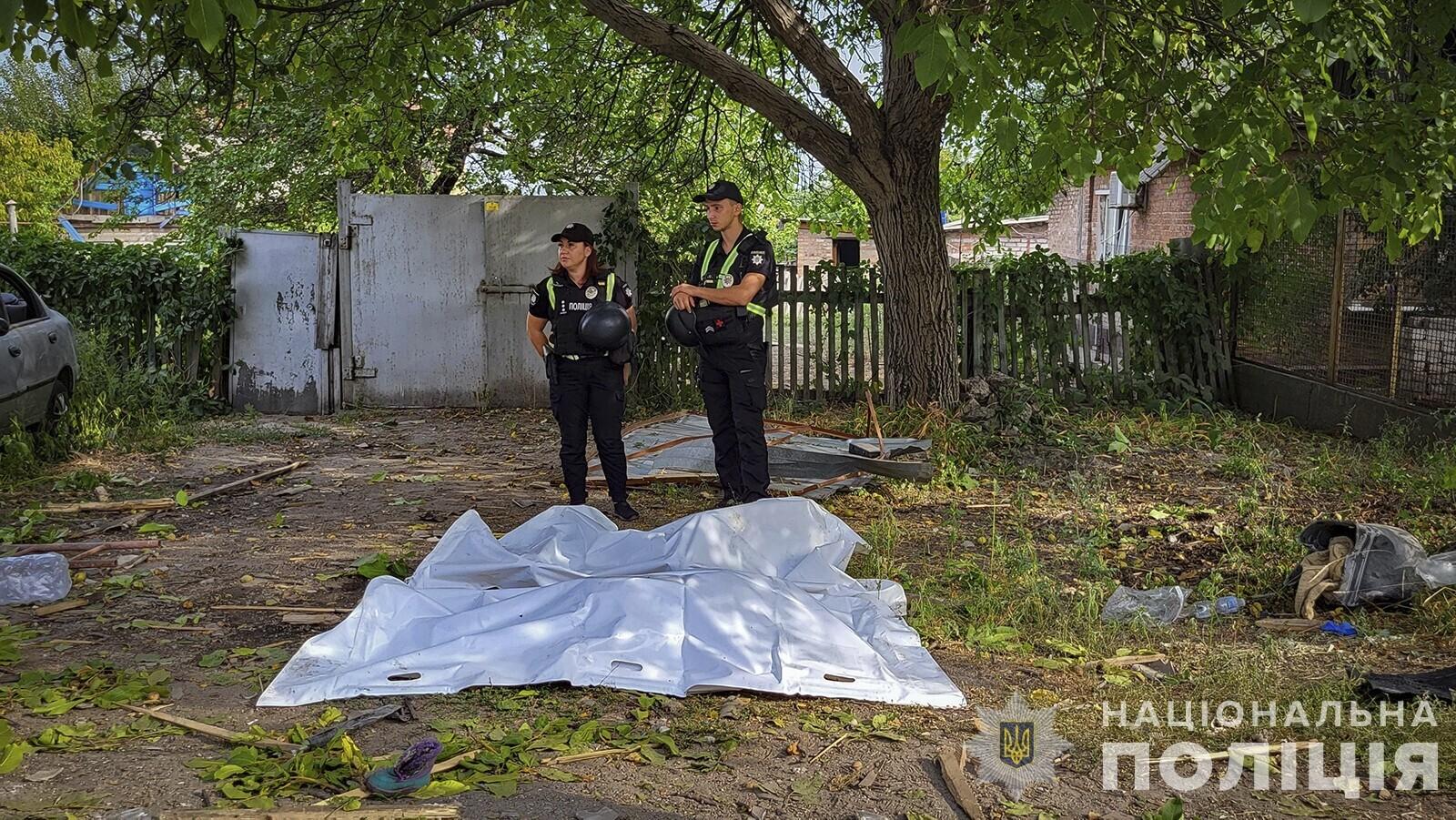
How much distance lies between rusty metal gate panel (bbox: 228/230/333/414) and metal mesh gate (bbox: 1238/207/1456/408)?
31.4ft

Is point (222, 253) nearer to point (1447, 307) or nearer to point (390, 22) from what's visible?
point (390, 22)

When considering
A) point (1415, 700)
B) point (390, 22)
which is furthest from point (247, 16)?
point (390, 22)

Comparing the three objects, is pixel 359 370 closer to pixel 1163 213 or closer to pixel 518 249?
pixel 518 249

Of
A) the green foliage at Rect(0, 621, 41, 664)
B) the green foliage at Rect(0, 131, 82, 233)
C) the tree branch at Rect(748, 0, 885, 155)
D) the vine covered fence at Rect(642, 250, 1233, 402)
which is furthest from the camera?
the green foliage at Rect(0, 131, 82, 233)

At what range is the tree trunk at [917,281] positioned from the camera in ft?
33.3

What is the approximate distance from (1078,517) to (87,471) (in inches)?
294

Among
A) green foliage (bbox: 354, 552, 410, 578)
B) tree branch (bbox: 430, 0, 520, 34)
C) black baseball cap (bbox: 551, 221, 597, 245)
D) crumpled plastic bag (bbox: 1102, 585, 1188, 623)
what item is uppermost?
tree branch (bbox: 430, 0, 520, 34)

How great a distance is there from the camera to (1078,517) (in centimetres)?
812

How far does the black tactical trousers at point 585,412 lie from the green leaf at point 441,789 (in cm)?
385

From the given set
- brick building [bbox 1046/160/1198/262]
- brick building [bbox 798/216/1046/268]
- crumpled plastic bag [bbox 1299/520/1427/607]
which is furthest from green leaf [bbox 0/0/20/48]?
brick building [bbox 1046/160/1198/262]

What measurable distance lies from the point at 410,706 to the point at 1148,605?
3629 millimetres

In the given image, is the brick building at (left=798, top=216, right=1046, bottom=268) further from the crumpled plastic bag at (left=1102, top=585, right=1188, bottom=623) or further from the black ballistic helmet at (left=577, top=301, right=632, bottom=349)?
the crumpled plastic bag at (left=1102, top=585, right=1188, bottom=623)

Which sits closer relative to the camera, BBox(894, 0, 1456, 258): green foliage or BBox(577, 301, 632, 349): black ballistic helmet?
BBox(894, 0, 1456, 258): green foliage

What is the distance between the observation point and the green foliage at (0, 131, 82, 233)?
84.0 feet
